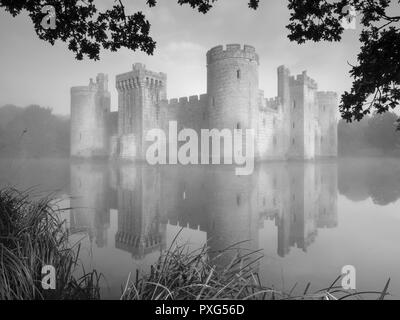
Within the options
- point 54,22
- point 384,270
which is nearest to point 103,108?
point 54,22

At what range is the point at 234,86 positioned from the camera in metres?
19.3

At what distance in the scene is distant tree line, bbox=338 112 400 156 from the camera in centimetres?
3975

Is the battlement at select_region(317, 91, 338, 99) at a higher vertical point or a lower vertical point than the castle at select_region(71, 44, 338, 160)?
higher

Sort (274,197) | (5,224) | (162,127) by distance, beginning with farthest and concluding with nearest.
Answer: (162,127) → (274,197) → (5,224)

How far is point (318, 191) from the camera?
9.08 metres

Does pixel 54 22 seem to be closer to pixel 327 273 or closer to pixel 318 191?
pixel 327 273

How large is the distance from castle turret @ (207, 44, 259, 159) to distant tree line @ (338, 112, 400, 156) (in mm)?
23232

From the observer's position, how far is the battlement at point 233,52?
19.2 metres

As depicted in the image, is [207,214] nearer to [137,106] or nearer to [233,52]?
[233,52]

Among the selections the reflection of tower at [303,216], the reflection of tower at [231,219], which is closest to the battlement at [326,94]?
the reflection of tower at [303,216]

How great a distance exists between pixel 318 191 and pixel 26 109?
49.3 metres

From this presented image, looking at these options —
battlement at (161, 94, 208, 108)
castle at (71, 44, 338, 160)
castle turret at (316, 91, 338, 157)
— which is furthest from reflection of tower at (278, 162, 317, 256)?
castle turret at (316, 91, 338, 157)

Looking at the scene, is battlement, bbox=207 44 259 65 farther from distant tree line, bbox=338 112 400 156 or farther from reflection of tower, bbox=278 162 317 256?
distant tree line, bbox=338 112 400 156

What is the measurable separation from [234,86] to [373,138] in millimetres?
33176
